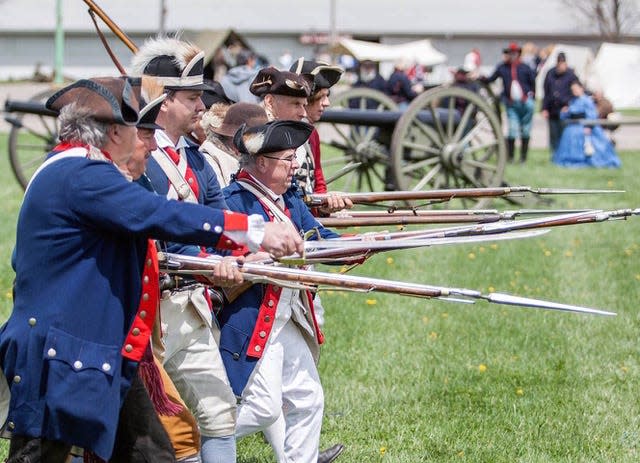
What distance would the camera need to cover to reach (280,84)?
5.38 metres

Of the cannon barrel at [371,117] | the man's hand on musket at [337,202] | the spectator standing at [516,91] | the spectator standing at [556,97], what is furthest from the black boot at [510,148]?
the man's hand on musket at [337,202]

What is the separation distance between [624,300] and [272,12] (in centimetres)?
4572

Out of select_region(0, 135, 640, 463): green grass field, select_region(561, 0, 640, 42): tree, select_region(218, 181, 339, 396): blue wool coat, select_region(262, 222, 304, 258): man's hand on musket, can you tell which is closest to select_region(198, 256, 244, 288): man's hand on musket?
select_region(262, 222, 304, 258): man's hand on musket

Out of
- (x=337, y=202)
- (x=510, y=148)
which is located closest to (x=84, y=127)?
(x=337, y=202)

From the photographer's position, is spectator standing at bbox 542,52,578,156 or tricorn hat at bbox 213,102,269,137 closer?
tricorn hat at bbox 213,102,269,137

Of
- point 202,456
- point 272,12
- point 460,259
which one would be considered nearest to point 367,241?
point 202,456

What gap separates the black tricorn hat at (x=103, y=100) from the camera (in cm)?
338

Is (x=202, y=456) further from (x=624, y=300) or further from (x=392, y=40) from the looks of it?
(x=392, y=40)

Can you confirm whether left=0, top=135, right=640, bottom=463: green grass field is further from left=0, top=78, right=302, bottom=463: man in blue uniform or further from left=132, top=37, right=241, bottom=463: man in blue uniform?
left=0, top=78, right=302, bottom=463: man in blue uniform

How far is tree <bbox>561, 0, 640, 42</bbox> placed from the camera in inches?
1911

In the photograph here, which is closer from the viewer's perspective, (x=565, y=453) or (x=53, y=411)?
(x=53, y=411)

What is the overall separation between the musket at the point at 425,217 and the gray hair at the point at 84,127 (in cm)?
205

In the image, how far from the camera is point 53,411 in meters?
3.37

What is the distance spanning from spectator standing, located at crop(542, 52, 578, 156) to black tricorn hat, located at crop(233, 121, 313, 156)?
15.8 metres
